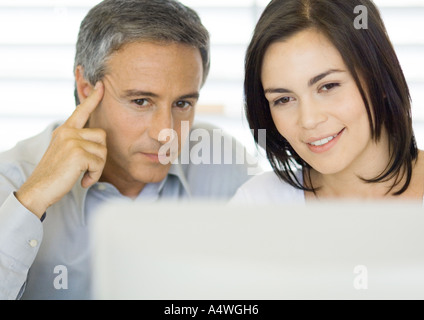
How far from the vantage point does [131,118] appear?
5.31 feet

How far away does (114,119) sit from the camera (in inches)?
64.6

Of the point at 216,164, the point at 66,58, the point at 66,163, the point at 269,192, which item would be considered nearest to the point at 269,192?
the point at 269,192

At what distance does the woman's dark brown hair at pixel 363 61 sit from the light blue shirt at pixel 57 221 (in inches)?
16.5

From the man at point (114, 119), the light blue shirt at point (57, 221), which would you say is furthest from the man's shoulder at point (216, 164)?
the man at point (114, 119)

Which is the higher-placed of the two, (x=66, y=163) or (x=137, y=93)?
(x=137, y=93)

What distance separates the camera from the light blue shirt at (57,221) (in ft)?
4.25

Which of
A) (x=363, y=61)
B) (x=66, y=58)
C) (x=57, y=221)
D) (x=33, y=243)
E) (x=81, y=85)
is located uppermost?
(x=66, y=58)

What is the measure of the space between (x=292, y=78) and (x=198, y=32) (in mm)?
447

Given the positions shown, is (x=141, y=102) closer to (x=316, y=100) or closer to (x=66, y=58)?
(x=316, y=100)

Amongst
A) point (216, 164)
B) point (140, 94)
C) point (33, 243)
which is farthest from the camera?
point (216, 164)

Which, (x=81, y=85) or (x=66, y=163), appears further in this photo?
(x=81, y=85)

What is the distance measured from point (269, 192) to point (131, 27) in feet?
2.05

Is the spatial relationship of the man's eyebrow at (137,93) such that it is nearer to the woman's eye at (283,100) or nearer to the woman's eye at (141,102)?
the woman's eye at (141,102)

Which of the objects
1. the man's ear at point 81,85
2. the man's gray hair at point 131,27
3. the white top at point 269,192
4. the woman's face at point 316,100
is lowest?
the white top at point 269,192
